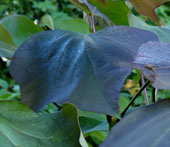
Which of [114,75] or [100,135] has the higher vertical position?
[114,75]

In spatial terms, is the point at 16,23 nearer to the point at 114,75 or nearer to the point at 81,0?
the point at 81,0

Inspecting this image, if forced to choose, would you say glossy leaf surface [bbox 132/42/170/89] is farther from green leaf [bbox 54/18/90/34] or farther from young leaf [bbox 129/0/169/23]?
green leaf [bbox 54/18/90/34]

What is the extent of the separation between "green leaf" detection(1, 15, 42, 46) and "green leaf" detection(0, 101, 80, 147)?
21 centimetres

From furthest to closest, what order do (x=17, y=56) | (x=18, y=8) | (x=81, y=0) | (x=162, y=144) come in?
(x=18, y=8) → (x=81, y=0) → (x=17, y=56) → (x=162, y=144)

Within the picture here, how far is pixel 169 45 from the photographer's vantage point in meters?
0.43

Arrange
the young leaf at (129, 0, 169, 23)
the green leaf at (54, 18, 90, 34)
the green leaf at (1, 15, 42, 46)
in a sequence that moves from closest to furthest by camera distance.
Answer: the young leaf at (129, 0, 169, 23)
the green leaf at (1, 15, 42, 46)
the green leaf at (54, 18, 90, 34)

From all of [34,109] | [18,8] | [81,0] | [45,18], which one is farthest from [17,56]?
[18,8]

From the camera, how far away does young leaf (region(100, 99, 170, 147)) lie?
1.09 ft

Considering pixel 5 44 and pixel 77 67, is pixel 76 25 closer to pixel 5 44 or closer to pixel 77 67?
pixel 5 44

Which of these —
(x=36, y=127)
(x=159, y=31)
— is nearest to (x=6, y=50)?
(x=36, y=127)

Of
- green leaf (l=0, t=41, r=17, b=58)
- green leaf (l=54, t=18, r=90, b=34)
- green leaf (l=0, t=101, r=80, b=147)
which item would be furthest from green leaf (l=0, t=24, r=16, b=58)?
green leaf (l=54, t=18, r=90, b=34)

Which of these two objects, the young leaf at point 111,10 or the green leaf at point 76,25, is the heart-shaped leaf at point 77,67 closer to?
the young leaf at point 111,10

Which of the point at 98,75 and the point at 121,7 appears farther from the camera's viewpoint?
the point at 121,7

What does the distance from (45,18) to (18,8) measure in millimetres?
2115
